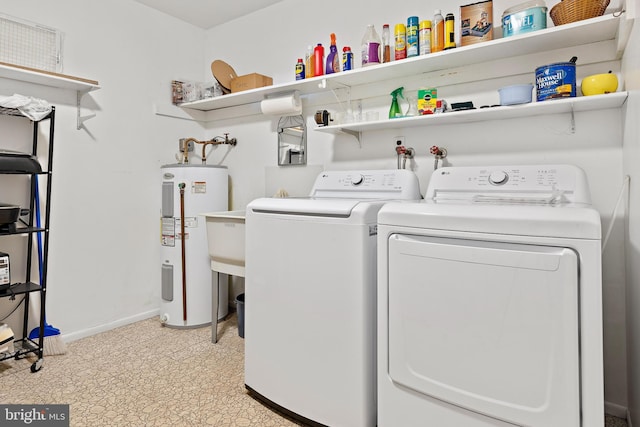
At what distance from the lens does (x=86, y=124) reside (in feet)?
8.89

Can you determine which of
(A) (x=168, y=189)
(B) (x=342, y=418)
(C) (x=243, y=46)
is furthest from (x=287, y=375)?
(C) (x=243, y=46)

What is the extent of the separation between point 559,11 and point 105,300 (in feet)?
10.8

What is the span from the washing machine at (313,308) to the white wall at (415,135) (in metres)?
0.93

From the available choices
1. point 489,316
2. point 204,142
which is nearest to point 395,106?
point 489,316

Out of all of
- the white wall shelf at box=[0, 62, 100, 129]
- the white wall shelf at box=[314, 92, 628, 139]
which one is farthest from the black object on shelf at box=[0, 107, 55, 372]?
the white wall shelf at box=[314, 92, 628, 139]

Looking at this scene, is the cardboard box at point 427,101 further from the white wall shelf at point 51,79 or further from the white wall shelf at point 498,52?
the white wall shelf at point 51,79

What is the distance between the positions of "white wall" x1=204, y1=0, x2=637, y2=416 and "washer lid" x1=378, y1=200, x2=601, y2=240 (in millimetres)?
768

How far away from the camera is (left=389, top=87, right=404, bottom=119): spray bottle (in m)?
2.26

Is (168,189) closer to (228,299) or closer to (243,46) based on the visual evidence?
(228,299)

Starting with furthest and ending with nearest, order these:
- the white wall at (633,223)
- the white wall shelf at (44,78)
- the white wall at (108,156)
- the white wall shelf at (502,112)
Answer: the white wall at (108,156) < the white wall shelf at (44,78) < the white wall shelf at (502,112) < the white wall at (633,223)

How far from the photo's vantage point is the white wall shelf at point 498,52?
162 centimetres

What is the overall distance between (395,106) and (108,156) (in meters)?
2.11

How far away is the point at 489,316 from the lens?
4.02 feet

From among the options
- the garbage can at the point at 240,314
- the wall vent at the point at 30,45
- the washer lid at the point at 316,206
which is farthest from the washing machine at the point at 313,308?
the wall vent at the point at 30,45
